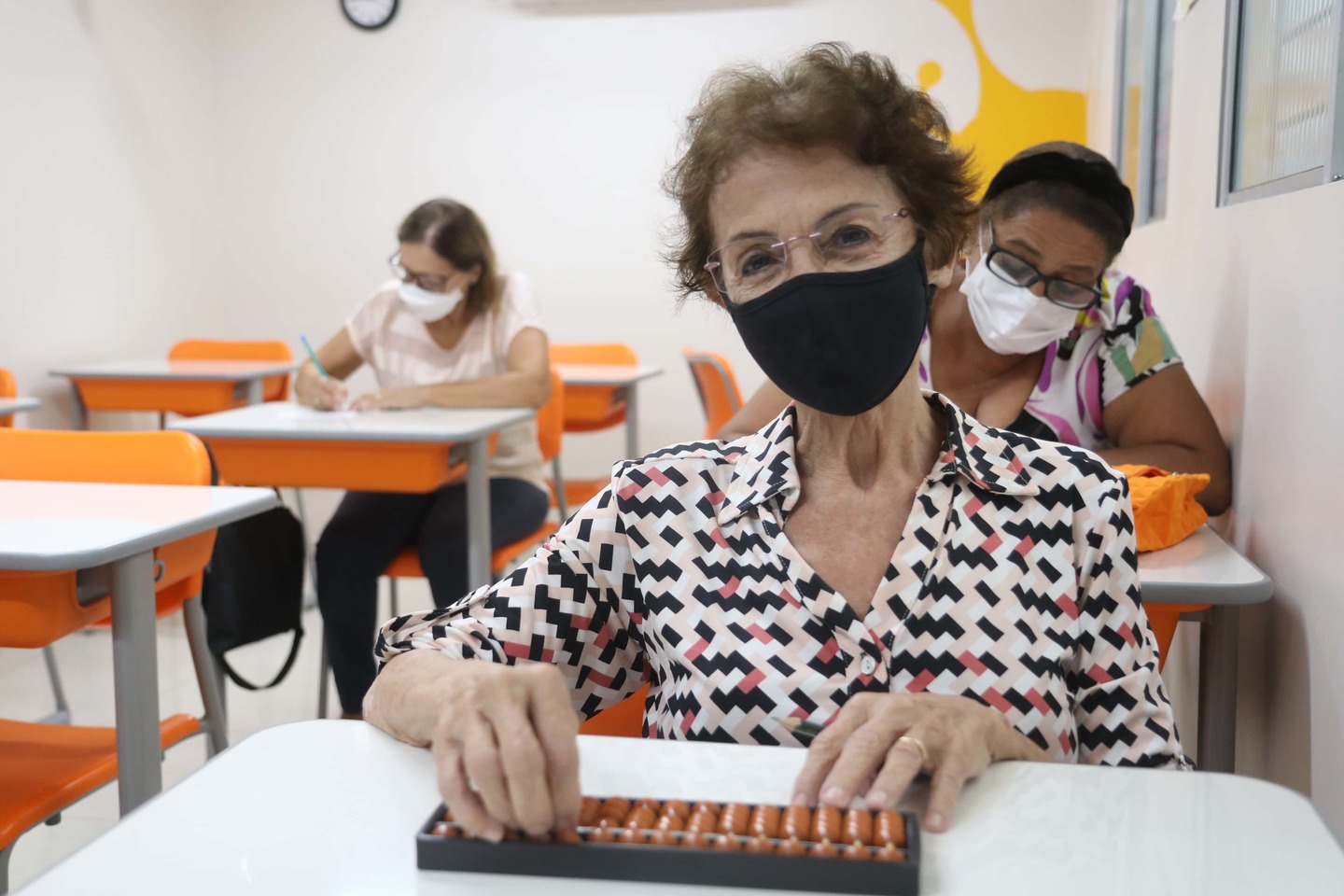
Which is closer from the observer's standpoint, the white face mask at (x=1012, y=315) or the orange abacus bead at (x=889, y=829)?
the orange abacus bead at (x=889, y=829)

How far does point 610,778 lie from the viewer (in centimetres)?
83

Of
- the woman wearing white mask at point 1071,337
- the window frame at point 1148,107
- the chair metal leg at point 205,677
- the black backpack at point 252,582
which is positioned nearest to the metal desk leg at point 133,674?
the chair metal leg at point 205,677

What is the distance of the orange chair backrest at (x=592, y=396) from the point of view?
4.57 meters

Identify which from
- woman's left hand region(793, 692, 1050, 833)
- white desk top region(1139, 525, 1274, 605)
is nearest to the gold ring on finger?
woman's left hand region(793, 692, 1050, 833)

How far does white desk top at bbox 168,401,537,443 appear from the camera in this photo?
2.82 metres

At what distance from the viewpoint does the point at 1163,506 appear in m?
1.73

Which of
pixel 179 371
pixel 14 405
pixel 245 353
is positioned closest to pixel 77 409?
pixel 179 371

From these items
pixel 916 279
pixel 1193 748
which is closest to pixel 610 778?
pixel 916 279

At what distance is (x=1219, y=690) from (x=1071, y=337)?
2.49ft

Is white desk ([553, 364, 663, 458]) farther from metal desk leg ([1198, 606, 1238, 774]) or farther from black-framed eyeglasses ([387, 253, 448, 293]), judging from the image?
metal desk leg ([1198, 606, 1238, 774])

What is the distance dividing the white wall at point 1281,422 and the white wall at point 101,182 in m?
4.21

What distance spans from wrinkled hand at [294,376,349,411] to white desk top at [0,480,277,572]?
3.61 ft

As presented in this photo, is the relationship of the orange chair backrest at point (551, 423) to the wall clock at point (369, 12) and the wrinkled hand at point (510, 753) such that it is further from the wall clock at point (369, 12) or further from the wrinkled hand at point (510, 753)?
the wall clock at point (369, 12)

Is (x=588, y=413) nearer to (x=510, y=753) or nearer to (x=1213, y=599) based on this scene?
(x=1213, y=599)
